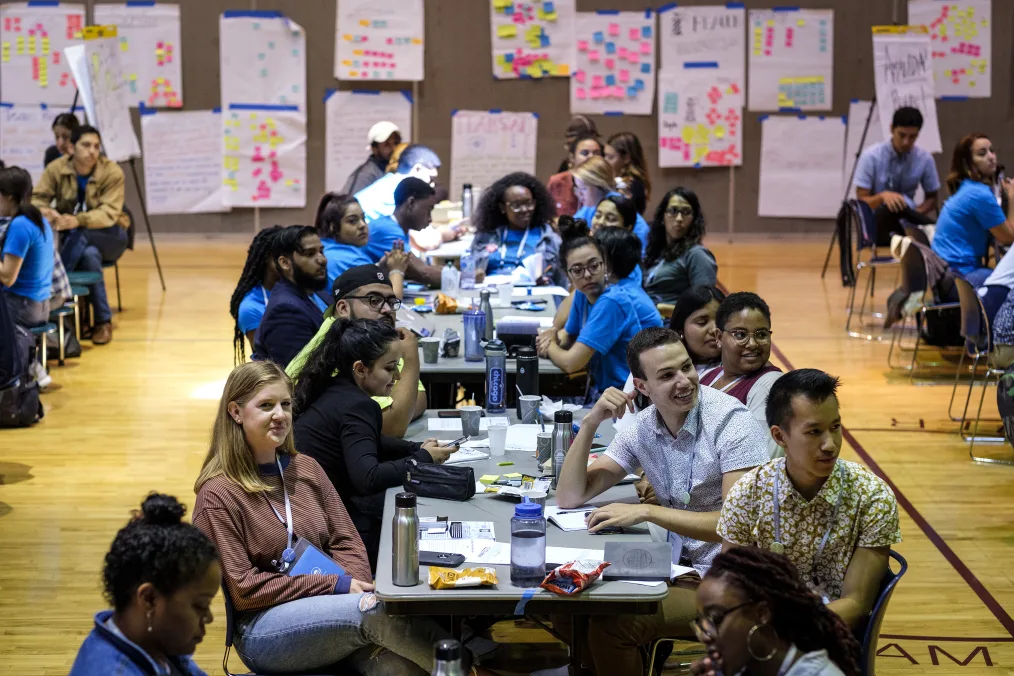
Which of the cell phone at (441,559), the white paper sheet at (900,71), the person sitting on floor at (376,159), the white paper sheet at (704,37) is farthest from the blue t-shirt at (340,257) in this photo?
the white paper sheet at (704,37)

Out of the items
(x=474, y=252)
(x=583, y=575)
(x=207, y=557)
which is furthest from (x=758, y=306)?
(x=474, y=252)

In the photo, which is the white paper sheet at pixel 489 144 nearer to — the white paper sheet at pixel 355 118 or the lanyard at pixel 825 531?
the white paper sheet at pixel 355 118

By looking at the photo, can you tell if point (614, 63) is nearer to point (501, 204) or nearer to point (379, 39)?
point (379, 39)

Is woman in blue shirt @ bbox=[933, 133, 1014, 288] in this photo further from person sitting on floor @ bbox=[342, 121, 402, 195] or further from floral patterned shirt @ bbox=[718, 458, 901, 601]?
floral patterned shirt @ bbox=[718, 458, 901, 601]

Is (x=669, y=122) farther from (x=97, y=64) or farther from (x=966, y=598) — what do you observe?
(x=966, y=598)

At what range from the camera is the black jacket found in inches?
150

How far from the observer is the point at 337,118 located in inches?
522

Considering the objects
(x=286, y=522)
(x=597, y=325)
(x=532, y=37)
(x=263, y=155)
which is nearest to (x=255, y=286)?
(x=597, y=325)

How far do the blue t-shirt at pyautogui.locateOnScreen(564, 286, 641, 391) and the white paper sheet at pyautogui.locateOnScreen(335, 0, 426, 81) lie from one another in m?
8.16

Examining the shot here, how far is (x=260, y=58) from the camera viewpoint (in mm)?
13070

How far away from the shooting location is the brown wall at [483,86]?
13.1 metres

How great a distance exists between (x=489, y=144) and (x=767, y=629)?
1143cm

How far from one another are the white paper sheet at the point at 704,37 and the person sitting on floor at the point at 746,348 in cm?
949

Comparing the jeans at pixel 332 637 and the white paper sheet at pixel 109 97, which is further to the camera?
the white paper sheet at pixel 109 97
